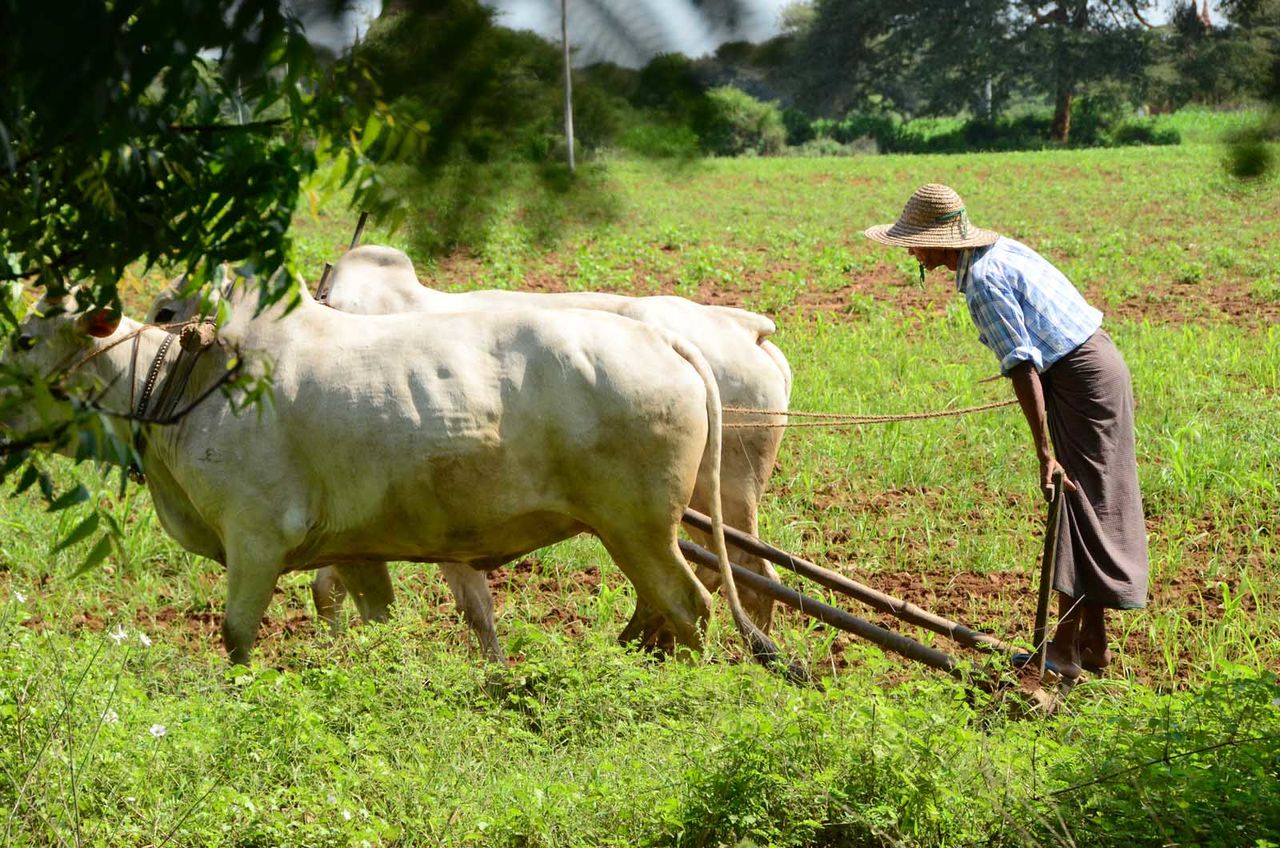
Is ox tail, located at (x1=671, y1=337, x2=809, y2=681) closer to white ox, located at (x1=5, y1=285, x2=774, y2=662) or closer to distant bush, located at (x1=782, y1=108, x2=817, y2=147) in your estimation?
white ox, located at (x1=5, y1=285, x2=774, y2=662)

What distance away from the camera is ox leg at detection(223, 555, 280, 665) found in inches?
198

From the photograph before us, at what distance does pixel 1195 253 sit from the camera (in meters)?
14.9

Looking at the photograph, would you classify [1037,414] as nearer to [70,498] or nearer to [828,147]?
[828,147]

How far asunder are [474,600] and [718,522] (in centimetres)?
125

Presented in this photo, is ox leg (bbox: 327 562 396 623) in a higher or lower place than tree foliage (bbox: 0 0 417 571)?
lower

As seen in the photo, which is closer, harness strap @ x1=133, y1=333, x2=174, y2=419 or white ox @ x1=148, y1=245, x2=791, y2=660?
harness strap @ x1=133, y1=333, x2=174, y2=419

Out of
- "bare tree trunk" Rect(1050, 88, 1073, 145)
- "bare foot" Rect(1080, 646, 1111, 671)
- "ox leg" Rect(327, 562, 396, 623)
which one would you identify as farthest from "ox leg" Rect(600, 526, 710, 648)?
"bare tree trunk" Rect(1050, 88, 1073, 145)

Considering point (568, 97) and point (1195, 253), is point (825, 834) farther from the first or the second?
point (1195, 253)

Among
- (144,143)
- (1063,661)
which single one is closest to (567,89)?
(144,143)

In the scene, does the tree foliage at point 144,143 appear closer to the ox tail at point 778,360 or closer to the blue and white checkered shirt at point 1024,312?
the blue and white checkered shirt at point 1024,312

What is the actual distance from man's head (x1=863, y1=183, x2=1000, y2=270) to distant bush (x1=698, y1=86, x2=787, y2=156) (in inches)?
110

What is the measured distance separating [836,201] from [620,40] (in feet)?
65.7

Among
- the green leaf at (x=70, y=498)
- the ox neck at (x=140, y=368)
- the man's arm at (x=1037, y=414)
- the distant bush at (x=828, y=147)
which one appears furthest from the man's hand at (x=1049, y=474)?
the green leaf at (x=70, y=498)

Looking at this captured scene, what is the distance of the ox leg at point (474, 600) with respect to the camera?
18.7ft
